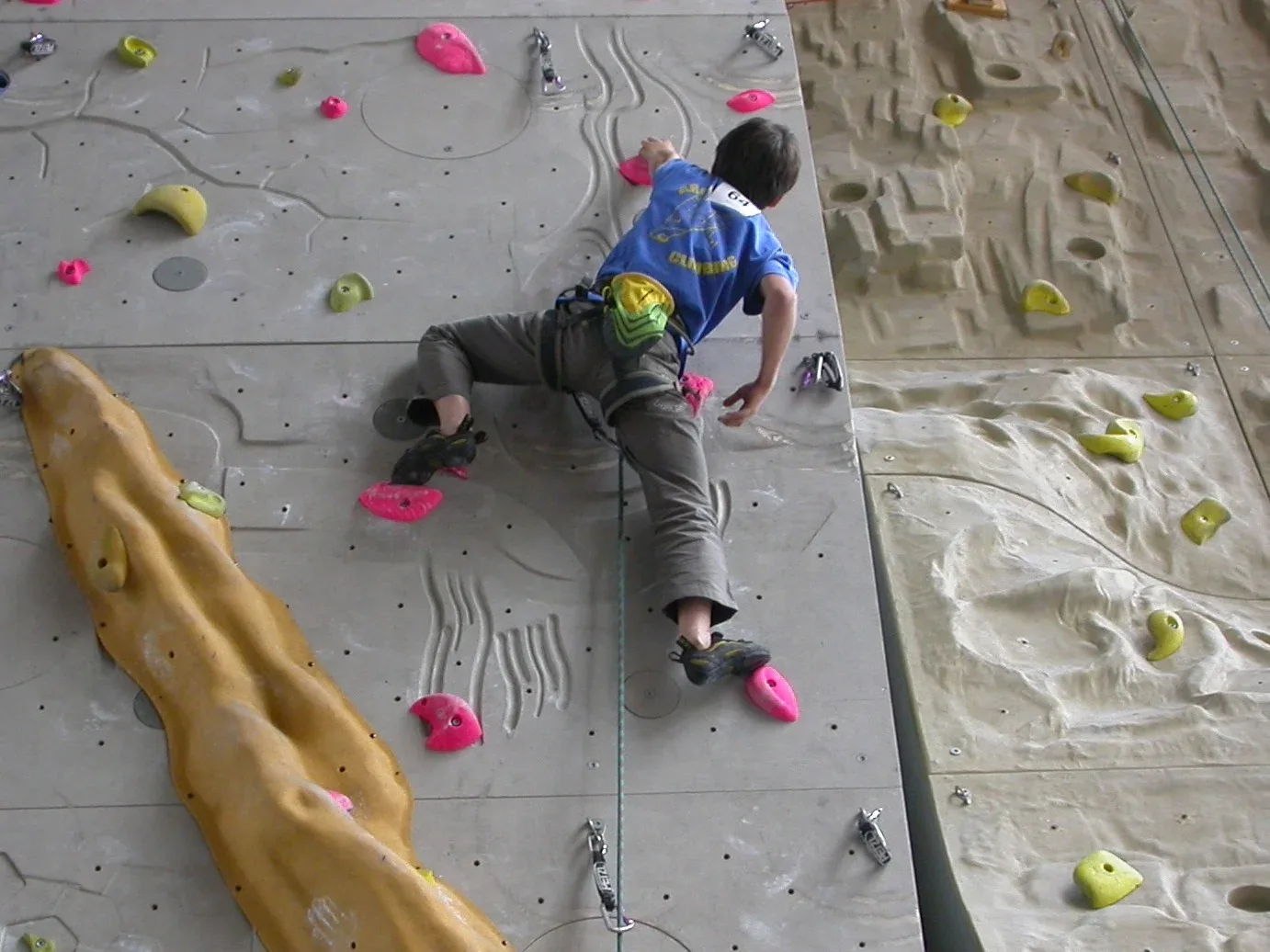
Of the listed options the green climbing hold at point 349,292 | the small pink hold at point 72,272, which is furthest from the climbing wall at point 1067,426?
the small pink hold at point 72,272

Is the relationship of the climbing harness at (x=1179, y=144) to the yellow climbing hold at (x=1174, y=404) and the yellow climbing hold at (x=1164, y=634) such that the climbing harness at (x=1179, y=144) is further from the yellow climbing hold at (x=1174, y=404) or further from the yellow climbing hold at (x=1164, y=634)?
the yellow climbing hold at (x=1164, y=634)

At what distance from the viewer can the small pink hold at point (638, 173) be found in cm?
314

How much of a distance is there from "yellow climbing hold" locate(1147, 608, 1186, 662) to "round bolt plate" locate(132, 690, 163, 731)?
2036 millimetres

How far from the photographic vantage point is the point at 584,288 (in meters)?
2.63

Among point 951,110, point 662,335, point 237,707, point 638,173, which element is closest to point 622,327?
point 662,335

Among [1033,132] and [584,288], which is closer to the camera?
[584,288]

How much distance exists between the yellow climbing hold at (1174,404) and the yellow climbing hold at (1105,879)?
4.66 feet

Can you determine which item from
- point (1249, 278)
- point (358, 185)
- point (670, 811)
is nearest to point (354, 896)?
point (670, 811)

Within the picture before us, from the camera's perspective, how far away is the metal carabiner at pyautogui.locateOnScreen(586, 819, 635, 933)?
2.18 meters

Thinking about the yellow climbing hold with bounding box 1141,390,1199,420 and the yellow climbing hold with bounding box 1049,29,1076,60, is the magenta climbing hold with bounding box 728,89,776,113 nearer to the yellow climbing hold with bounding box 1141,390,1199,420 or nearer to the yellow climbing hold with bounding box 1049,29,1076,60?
the yellow climbing hold with bounding box 1141,390,1199,420

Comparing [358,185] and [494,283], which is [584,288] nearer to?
[494,283]

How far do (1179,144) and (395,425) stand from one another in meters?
2.82

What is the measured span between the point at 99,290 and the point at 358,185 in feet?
2.04

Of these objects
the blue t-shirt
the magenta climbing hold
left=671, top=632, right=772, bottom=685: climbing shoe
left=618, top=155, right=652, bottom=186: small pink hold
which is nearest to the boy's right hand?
left=618, top=155, right=652, bottom=186: small pink hold
